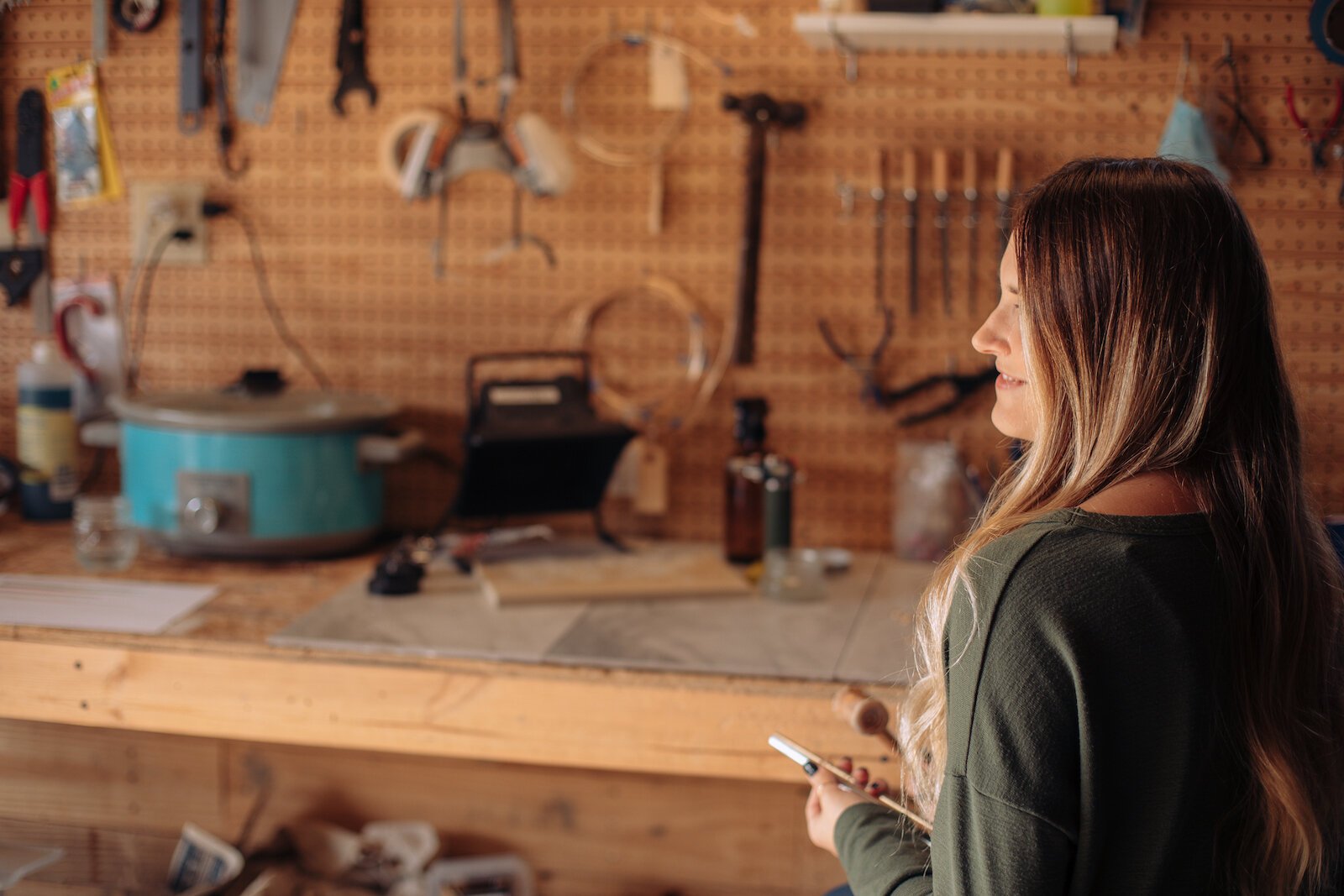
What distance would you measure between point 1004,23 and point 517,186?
77cm

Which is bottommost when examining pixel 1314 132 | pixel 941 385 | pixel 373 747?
pixel 373 747

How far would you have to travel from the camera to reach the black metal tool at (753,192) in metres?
1.91

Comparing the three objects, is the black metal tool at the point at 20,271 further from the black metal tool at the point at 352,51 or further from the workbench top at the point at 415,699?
the workbench top at the point at 415,699

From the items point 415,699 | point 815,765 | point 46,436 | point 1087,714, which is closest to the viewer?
point 1087,714

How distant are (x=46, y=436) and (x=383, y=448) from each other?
25.0 inches

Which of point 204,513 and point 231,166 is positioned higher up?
point 231,166

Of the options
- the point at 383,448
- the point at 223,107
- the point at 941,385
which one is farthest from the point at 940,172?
the point at 223,107

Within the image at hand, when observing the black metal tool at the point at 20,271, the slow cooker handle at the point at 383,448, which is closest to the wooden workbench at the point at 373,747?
the slow cooker handle at the point at 383,448

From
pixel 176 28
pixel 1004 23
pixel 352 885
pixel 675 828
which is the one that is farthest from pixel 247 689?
pixel 1004 23

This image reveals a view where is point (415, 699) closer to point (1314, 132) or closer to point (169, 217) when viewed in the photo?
point (169, 217)

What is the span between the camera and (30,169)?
2195mm

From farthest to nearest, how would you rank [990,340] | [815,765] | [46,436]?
[46,436]
[815,765]
[990,340]

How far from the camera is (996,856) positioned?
838 mm

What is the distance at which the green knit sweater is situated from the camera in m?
0.82
